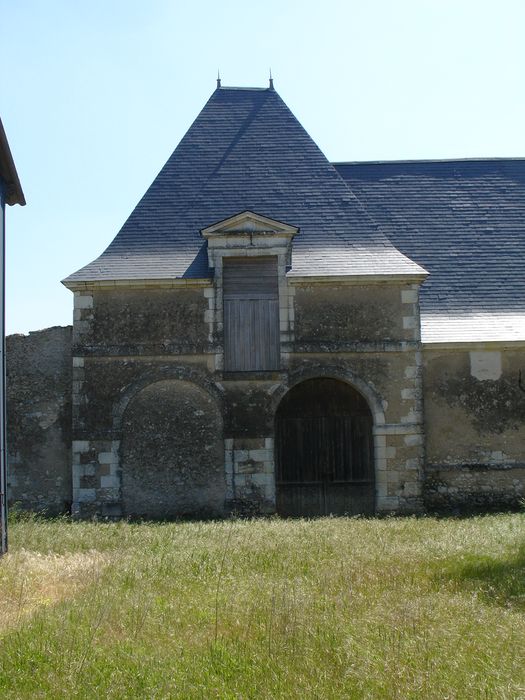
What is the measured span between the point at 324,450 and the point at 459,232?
4.84 metres

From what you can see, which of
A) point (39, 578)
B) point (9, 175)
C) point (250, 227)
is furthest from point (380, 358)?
point (39, 578)

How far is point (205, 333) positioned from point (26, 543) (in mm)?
4564

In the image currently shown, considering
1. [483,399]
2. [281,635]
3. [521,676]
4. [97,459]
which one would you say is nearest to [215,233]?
[97,459]

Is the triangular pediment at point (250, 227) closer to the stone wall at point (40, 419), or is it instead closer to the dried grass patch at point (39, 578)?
the stone wall at point (40, 419)

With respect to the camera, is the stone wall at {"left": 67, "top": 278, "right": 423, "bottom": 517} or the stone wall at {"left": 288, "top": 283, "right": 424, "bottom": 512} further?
the stone wall at {"left": 288, "top": 283, "right": 424, "bottom": 512}

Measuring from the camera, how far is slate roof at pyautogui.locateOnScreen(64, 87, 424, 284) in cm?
1348

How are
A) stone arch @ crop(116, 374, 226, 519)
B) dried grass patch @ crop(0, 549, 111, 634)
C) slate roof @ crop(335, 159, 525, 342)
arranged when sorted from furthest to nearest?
1. slate roof @ crop(335, 159, 525, 342)
2. stone arch @ crop(116, 374, 226, 519)
3. dried grass patch @ crop(0, 549, 111, 634)

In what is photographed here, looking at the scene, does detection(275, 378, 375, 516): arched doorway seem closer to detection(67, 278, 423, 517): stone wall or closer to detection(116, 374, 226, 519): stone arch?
detection(67, 278, 423, 517): stone wall

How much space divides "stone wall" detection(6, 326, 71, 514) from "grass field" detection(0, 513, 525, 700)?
3.56 meters

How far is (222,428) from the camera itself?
42.8 feet

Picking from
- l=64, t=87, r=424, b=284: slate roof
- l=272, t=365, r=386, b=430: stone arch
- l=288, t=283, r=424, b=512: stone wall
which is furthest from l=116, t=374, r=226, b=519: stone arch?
l=64, t=87, r=424, b=284: slate roof

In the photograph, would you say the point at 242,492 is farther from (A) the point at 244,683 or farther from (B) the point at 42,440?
(A) the point at 244,683

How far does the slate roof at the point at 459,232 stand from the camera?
1430 cm

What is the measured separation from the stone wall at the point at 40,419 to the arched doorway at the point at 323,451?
3.27 metres
